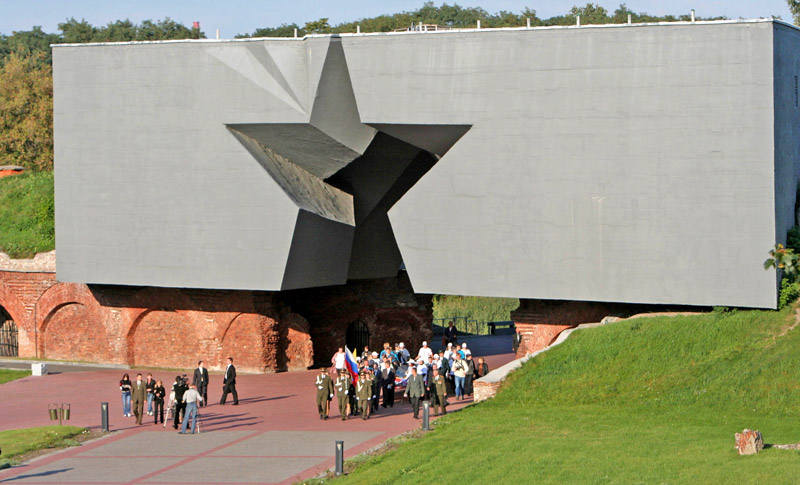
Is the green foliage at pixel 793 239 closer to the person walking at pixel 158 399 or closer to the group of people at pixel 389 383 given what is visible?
the group of people at pixel 389 383

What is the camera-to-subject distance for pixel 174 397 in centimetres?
2181

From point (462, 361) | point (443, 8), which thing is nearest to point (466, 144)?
point (462, 361)

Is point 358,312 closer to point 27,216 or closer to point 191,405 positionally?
point 27,216

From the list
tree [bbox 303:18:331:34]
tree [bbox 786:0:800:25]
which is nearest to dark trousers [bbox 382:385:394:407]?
tree [bbox 786:0:800:25]

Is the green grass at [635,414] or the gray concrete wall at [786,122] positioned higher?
the gray concrete wall at [786,122]

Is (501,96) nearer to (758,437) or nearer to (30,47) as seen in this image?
(758,437)

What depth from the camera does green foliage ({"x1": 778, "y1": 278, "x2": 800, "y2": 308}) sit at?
24422mm

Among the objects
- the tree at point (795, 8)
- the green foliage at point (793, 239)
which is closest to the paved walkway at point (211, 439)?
the green foliage at point (793, 239)

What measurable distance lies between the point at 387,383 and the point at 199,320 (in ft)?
30.7

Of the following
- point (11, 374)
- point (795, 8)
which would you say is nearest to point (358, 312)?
point (11, 374)

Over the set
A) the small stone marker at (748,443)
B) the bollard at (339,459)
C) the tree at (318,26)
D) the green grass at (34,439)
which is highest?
the tree at (318,26)

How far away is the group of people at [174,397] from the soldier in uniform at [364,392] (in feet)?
10.8

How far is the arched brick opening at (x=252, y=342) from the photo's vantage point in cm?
3075

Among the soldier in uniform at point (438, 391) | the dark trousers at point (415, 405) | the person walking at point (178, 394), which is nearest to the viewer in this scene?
the person walking at point (178, 394)
